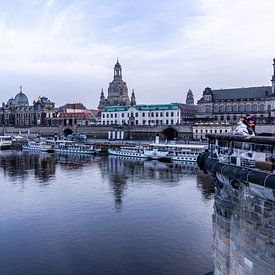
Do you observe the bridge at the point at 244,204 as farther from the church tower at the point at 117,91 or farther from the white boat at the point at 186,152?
the church tower at the point at 117,91

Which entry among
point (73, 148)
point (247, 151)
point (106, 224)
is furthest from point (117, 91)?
point (247, 151)

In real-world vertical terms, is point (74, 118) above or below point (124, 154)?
above

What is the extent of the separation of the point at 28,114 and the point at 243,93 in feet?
265

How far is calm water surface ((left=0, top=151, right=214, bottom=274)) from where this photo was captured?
18.2m

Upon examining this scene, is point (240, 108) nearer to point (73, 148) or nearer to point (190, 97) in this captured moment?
point (73, 148)

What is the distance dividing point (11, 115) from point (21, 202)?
12010 cm

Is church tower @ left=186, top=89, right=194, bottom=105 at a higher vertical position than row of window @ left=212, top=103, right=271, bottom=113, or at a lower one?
higher

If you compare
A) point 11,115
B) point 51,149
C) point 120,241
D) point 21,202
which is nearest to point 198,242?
point 120,241

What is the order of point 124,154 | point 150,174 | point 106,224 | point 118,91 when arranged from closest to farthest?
point 106,224, point 150,174, point 124,154, point 118,91

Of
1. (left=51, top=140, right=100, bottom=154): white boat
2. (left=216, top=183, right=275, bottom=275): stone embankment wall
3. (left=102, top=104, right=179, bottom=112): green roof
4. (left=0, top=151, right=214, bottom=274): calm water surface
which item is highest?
(left=102, top=104, right=179, bottom=112): green roof

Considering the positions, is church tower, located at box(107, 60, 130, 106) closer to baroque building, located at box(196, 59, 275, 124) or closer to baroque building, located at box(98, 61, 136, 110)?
baroque building, located at box(98, 61, 136, 110)

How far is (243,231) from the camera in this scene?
354 inches

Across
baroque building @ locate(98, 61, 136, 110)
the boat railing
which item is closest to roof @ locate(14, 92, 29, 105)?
baroque building @ locate(98, 61, 136, 110)

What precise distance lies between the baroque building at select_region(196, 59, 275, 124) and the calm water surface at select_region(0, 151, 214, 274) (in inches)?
2211
